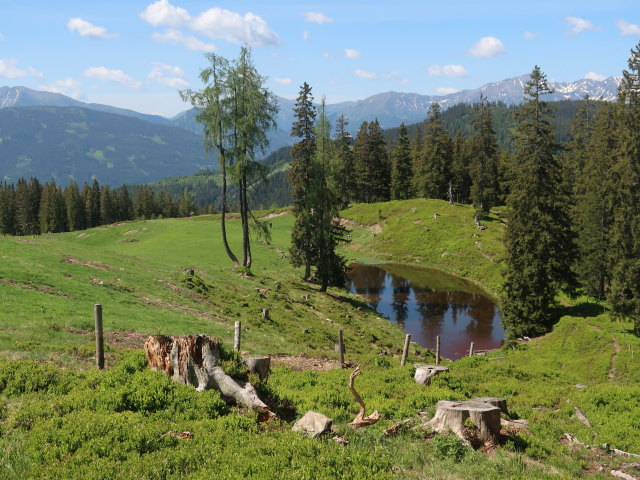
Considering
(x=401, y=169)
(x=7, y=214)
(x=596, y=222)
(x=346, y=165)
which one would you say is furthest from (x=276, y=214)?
(x=7, y=214)

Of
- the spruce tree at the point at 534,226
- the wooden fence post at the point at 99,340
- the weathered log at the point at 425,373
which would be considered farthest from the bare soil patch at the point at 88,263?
the spruce tree at the point at 534,226

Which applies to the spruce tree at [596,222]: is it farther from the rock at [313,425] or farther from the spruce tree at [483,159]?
the rock at [313,425]

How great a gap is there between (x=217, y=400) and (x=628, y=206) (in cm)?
3602

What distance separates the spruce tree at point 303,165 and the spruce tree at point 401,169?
2508 inches

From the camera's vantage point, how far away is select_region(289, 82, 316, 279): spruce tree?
143 ft

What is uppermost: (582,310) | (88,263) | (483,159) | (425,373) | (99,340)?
(483,159)

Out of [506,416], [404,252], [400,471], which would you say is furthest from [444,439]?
[404,252]

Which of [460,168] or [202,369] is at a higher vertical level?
[460,168]

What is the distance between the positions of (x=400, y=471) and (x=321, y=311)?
1069 inches

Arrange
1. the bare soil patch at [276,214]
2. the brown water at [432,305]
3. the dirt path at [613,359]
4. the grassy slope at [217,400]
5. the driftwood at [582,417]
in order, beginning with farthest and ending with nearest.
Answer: the bare soil patch at [276,214] < the brown water at [432,305] < the dirt path at [613,359] < the driftwood at [582,417] < the grassy slope at [217,400]

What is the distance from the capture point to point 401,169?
353 feet

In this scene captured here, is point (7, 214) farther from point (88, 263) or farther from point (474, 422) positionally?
point (474, 422)

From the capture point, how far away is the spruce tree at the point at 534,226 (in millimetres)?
36469

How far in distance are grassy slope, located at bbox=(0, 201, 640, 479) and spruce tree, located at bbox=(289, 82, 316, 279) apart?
11.4 m
